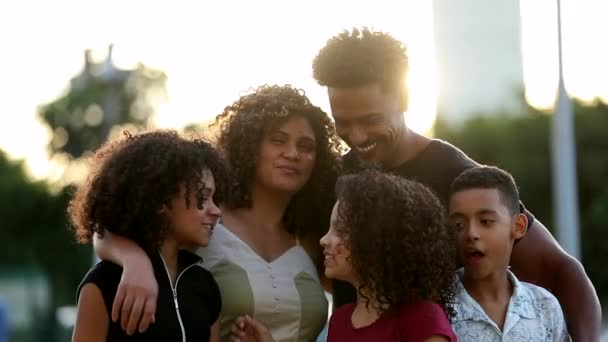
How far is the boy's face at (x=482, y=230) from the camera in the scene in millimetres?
4809

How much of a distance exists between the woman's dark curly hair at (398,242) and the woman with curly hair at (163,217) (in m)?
0.52

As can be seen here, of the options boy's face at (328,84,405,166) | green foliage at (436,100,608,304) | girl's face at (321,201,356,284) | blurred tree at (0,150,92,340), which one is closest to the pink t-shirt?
girl's face at (321,201,356,284)

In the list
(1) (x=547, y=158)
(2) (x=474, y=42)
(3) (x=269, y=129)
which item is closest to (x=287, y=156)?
(3) (x=269, y=129)

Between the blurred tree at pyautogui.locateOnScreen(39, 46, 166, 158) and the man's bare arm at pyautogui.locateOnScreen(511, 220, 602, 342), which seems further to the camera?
the blurred tree at pyautogui.locateOnScreen(39, 46, 166, 158)

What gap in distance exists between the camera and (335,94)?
5.33 meters

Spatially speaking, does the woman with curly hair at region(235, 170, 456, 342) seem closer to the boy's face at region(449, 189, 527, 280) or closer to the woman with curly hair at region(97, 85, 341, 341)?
the boy's face at region(449, 189, 527, 280)

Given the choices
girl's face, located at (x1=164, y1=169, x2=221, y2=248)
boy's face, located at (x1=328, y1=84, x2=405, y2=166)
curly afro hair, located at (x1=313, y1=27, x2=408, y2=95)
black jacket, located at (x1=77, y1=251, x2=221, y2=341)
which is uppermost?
curly afro hair, located at (x1=313, y1=27, x2=408, y2=95)

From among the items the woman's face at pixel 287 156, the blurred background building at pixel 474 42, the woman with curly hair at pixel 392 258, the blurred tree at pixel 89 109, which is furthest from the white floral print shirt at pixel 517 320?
the blurred background building at pixel 474 42

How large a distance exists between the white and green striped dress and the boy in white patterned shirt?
0.67m

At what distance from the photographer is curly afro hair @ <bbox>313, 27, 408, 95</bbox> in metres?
5.31

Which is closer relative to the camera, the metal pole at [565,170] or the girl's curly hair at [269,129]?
the girl's curly hair at [269,129]

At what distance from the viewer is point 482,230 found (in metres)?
4.82

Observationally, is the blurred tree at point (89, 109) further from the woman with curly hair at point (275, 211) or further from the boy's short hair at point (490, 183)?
the boy's short hair at point (490, 183)

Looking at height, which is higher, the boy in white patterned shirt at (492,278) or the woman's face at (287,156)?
the woman's face at (287,156)
